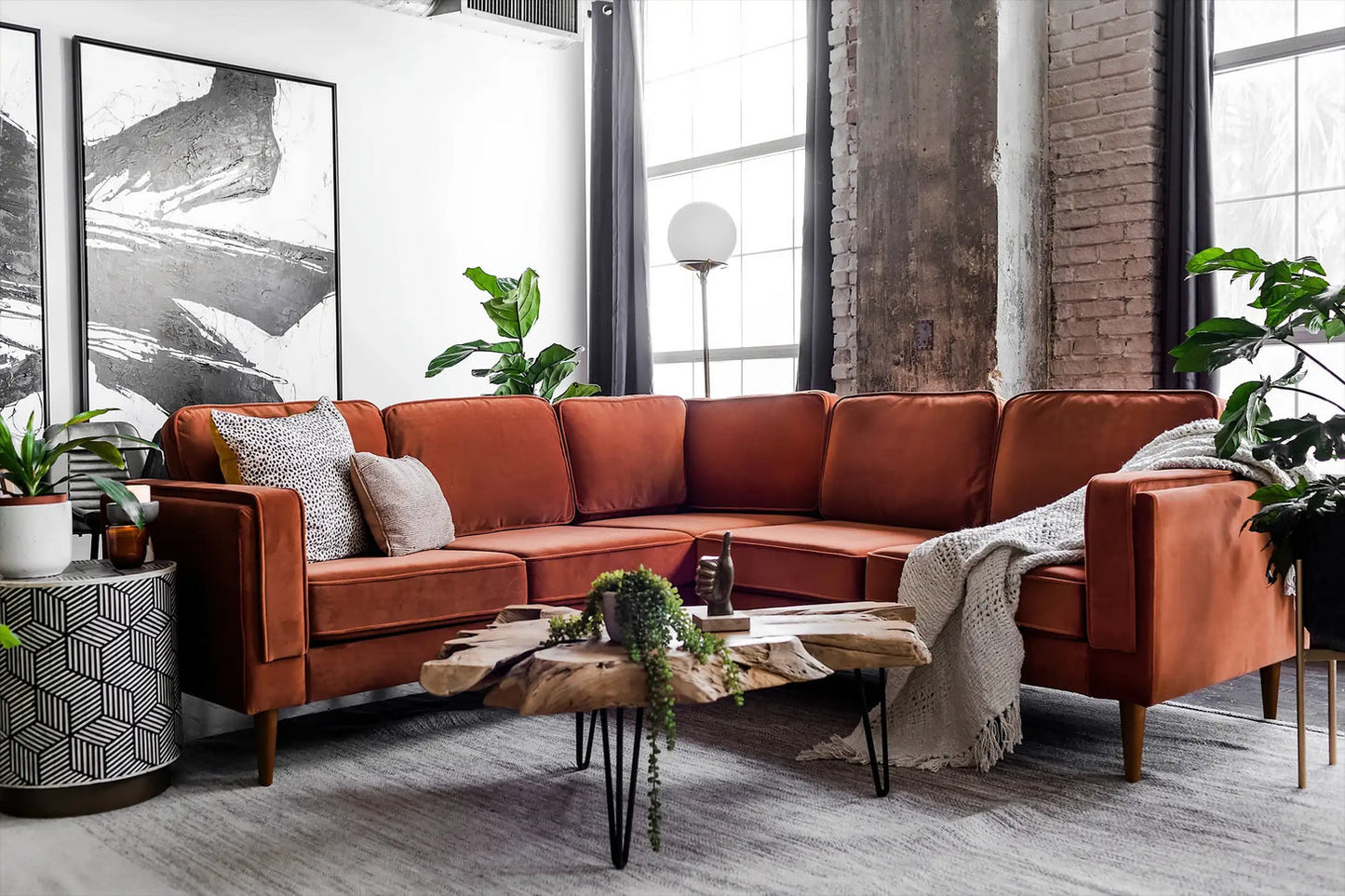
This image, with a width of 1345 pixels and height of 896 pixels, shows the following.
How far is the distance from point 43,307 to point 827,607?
135 inches

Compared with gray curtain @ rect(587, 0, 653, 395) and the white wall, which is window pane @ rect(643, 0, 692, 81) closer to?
gray curtain @ rect(587, 0, 653, 395)

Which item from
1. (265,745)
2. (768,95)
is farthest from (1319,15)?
(265,745)

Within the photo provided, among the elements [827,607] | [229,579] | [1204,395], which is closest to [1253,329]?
[1204,395]

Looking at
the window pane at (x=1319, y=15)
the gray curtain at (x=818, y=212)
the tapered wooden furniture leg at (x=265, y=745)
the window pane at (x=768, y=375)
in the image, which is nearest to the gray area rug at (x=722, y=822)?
the tapered wooden furniture leg at (x=265, y=745)

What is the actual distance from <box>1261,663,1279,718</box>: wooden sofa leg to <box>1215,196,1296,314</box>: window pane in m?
1.62

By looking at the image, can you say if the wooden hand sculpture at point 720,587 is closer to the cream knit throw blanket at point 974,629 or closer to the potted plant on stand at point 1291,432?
the cream knit throw blanket at point 974,629

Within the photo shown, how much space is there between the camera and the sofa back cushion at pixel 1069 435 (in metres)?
3.22

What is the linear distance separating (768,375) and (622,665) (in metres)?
3.86

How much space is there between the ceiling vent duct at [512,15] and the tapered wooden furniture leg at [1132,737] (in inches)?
154

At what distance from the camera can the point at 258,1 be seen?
16.6 feet

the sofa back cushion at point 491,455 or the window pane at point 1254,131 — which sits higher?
the window pane at point 1254,131

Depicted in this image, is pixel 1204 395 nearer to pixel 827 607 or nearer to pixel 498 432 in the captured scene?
pixel 827 607

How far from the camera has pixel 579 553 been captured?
11.2 ft

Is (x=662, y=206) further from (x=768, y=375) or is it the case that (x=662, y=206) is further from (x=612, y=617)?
(x=612, y=617)
